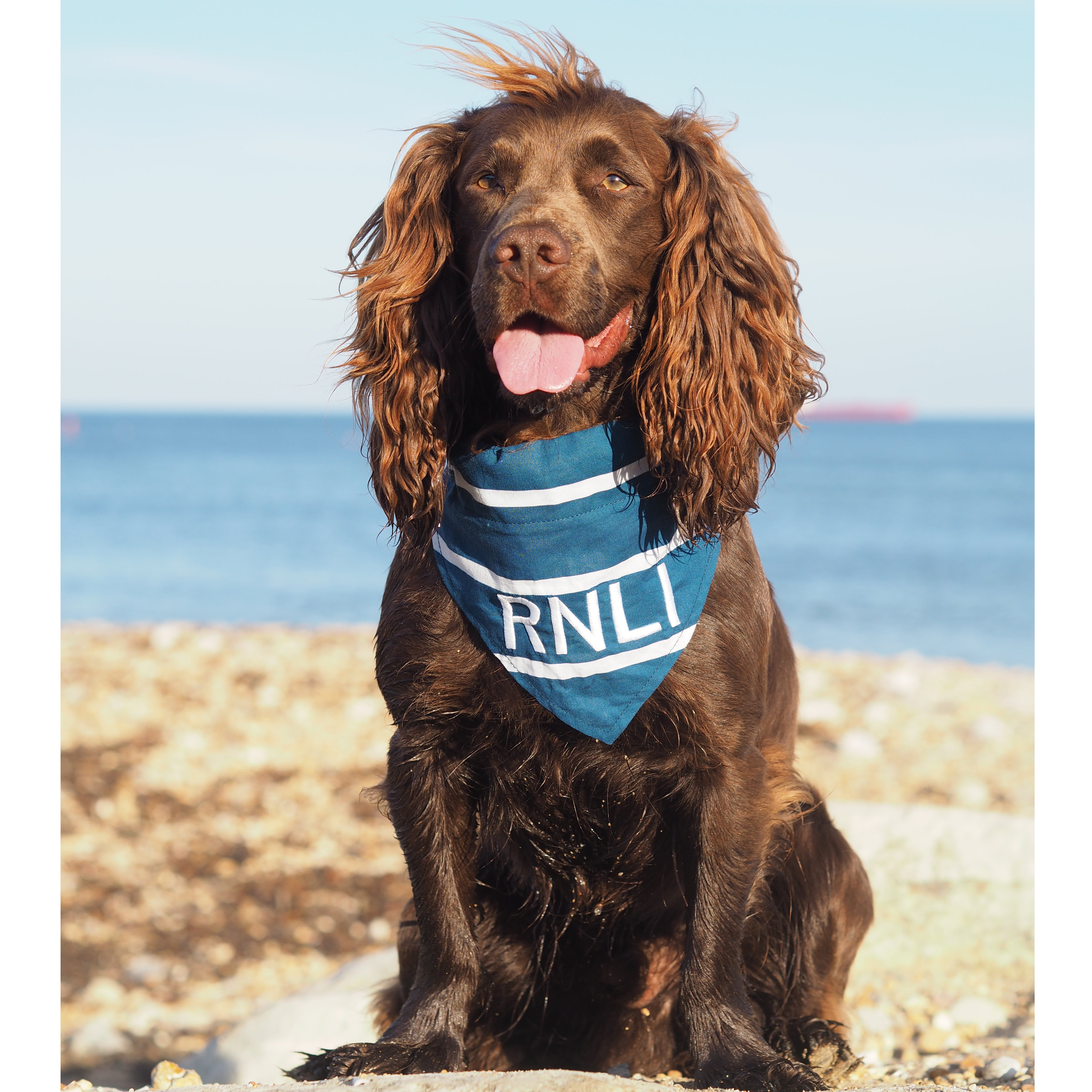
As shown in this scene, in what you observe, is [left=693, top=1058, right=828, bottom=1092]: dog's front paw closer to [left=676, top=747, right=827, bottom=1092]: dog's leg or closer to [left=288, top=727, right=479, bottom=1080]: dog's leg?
[left=676, top=747, right=827, bottom=1092]: dog's leg

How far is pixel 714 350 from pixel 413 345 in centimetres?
78

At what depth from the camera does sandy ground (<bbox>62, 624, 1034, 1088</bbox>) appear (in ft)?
17.0

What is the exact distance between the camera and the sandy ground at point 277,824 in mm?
5176

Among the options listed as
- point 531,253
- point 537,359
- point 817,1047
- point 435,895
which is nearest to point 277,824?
point 435,895

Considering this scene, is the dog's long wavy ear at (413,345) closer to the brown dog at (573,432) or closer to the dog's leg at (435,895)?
the brown dog at (573,432)

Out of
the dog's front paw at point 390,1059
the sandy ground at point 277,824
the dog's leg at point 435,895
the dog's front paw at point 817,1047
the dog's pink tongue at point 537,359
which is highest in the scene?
the dog's pink tongue at point 537,359

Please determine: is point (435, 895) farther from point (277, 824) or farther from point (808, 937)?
point (277, 824)

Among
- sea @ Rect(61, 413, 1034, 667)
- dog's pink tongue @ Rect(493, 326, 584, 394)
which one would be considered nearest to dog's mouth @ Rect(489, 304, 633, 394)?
dog's pink tongue @ Rect(493, 326, 584, 394)

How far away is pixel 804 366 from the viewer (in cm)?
314

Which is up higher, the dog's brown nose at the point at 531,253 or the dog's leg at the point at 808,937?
the dog's brown nose at the point at 531,253

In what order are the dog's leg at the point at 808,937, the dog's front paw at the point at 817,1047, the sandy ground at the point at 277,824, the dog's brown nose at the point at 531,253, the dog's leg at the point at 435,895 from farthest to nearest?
the sandy ground at the point at 277,824 < the dog's leg at the point at 808,937 < the dog's front paw at the point at 817,1047 < the dog's leg at the point at 435,895 < the dog's brown nose at the point at 531,253

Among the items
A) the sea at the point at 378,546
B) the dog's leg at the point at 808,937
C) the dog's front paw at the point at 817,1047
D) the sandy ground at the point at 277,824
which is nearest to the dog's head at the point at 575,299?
the sea at the point at 378,546

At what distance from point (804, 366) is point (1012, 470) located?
52.7m

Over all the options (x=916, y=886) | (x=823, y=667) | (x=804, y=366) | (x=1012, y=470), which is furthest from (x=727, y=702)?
(x=1012, y=470)
